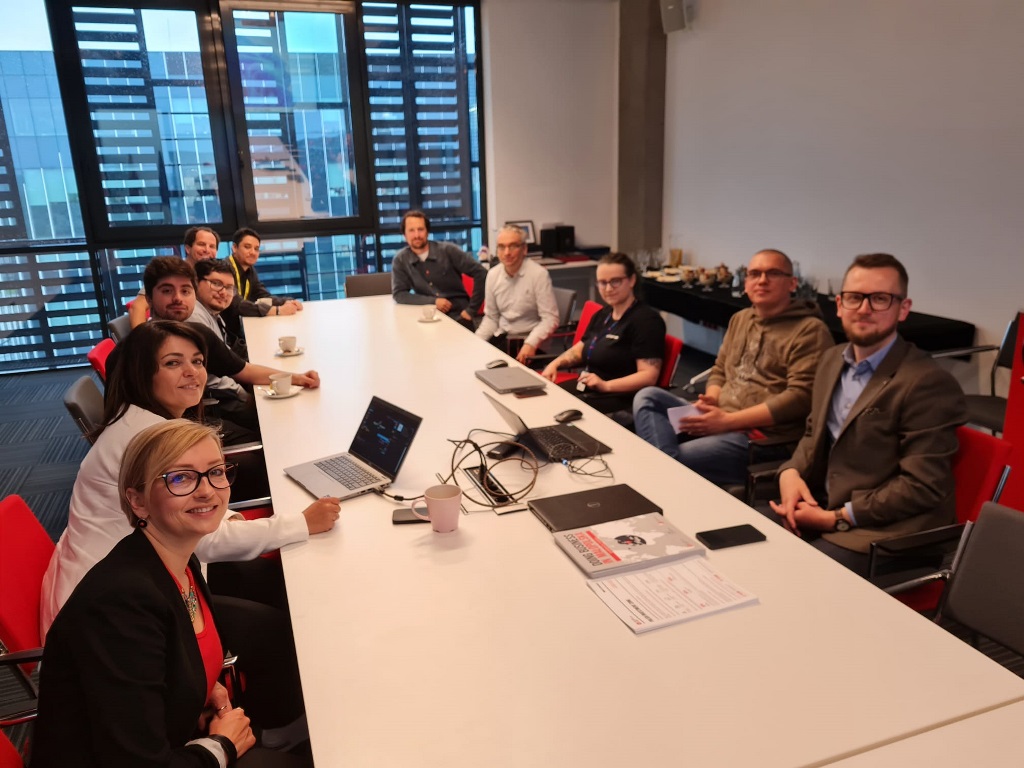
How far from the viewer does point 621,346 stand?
360cm

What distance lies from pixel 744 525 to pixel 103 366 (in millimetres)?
2773

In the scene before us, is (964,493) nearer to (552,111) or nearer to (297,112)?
(552,111)

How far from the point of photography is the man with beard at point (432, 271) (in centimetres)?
553

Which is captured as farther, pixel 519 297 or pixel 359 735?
pixel 519 297

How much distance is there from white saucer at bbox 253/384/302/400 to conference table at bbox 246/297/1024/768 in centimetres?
113

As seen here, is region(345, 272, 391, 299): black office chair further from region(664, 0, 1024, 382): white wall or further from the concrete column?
region(664, 0, 1024, 382): white wall

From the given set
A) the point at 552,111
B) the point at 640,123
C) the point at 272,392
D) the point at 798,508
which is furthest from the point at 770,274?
the point at 552,111

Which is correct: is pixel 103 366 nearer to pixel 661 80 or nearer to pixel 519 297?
pixel 519 297

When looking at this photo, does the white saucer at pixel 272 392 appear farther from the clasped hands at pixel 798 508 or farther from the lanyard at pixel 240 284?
the lanyard at pixel 240 284

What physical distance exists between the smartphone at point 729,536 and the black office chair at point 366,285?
15.1 ft

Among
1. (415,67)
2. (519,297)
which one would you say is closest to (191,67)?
(415,67)

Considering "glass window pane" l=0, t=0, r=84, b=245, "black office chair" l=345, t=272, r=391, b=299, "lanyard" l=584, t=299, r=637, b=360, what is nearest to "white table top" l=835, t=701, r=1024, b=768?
"lanyard" l=584, t=299, r=637, b=360

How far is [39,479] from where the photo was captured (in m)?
4.23

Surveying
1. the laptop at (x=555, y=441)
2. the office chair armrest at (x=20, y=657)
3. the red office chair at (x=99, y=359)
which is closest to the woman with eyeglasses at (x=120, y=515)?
the office chair armrest at (x=20, y=657)
